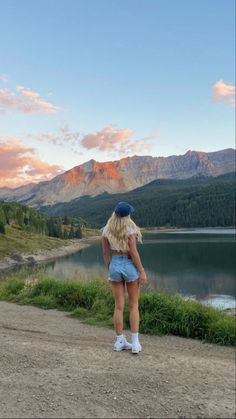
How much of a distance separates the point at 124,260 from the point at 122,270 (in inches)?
8.9

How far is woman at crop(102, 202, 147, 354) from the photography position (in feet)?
29.7

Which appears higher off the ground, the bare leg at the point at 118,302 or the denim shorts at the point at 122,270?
the denim shorts at the point at 122,270

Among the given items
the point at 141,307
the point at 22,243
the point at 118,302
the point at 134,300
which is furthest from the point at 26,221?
the point at 134,300

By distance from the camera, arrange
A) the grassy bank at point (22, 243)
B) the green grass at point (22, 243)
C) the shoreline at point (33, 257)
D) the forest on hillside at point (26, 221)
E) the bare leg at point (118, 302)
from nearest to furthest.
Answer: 1. the bare leg at point (118, 302)
2. the shoreline at point (33, 257)
3. the grassy bank at point (22, 243)
4. the green grass at point (22, 243)
5. the forest on hillside at point (26, 221)

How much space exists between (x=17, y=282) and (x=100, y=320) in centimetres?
598

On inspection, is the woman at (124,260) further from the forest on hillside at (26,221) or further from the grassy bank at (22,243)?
the forest on hillside at (26,221)

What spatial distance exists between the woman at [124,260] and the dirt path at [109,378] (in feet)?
1.52

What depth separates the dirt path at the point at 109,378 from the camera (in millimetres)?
6406

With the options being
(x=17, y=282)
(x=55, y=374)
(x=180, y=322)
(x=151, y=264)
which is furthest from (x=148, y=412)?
(x=151, y=264)

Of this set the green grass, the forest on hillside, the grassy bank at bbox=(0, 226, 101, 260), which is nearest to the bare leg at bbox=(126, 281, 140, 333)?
the grassy bank at bbox=(0, 226, 101, 260)

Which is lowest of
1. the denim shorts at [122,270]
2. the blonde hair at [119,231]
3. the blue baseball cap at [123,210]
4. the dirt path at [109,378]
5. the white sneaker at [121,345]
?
the dirt path at [109,378]

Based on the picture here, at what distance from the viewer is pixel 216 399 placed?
21.9 ft

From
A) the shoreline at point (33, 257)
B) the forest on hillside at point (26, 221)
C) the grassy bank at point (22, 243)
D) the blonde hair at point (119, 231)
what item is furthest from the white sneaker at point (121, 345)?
the forest on hillside at point (26, 221)

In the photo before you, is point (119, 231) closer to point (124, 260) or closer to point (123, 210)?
point (123, 210)
